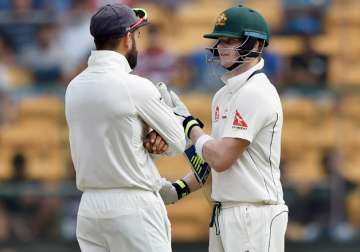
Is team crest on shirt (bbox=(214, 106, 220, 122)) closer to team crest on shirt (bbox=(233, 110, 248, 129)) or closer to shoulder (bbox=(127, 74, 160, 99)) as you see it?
team crest on shirt (bbox=(233, 110, 248, 129))

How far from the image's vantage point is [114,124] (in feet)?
17.1

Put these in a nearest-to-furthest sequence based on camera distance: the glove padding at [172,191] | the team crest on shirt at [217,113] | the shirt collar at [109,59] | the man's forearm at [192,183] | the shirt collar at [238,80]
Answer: the shirt collar at [109,59] < the shirt collar at [238,80] < the team crest on shirt at [217,113] < the glove padding at [172,191] < the man's forearm at [192,183]

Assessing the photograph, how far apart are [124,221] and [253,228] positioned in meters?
0.77

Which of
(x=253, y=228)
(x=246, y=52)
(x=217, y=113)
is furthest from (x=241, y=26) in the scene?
(x=253, y=228)

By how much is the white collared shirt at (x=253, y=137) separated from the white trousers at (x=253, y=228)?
6 centimetres

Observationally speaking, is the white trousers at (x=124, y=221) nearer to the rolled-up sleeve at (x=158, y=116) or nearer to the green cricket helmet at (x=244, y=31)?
the rolled-up sleeve at (x=158, y=116)

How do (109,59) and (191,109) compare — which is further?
(191,109)

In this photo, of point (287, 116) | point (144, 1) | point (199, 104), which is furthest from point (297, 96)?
point (144, 1)

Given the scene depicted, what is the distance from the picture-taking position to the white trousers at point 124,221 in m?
5.19

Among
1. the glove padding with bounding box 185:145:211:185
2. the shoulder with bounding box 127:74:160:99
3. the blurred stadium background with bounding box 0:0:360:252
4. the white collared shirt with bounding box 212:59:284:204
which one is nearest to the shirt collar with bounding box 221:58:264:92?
the white collared shirt with bounding box 212:59:284:204

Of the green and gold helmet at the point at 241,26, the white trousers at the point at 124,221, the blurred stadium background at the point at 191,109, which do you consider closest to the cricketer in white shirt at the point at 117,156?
the white trousers at the point at 124,221

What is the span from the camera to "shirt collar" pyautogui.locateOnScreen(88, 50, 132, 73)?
529 cm

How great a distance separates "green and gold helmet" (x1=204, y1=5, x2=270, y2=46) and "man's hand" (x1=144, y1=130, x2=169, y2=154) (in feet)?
2.44

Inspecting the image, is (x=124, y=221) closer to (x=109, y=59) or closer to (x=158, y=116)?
(x=158, y=116)
